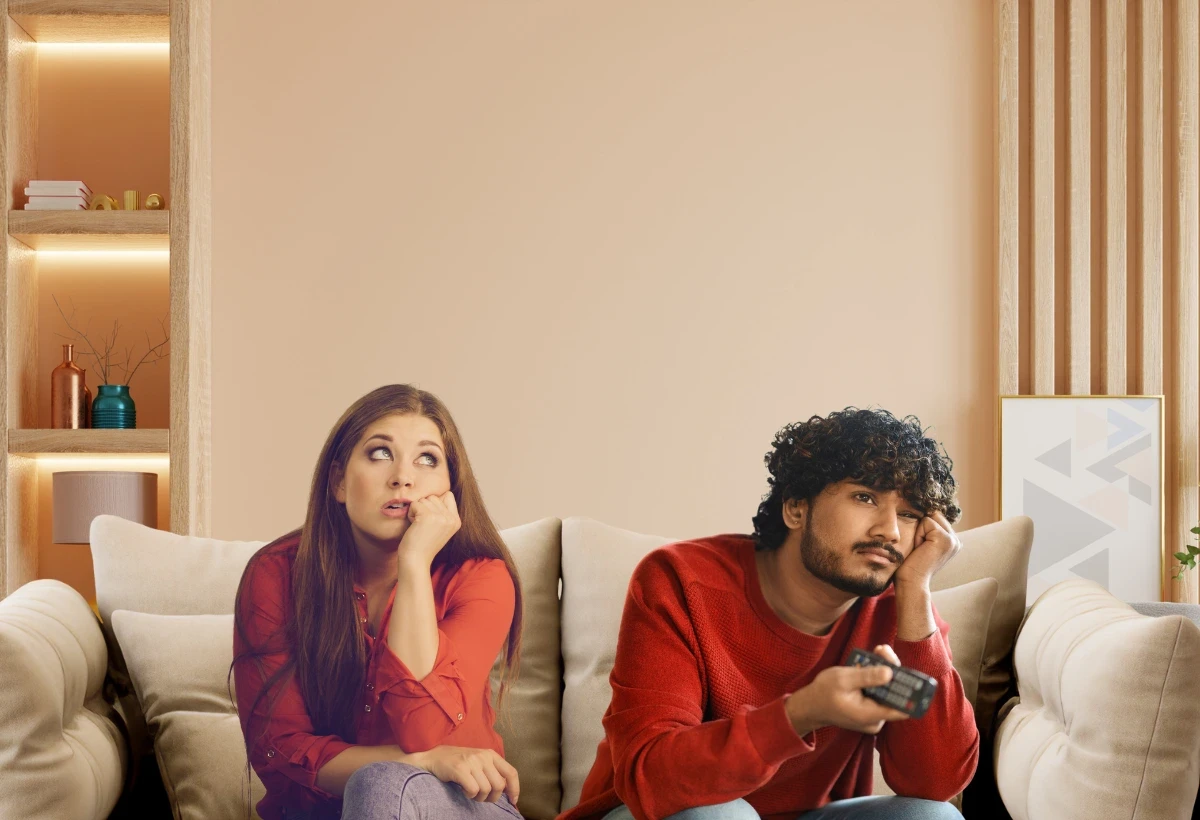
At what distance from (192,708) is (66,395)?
170 centimetres

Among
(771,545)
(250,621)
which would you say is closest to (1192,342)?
(771,545)

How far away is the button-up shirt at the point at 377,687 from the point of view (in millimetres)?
1417

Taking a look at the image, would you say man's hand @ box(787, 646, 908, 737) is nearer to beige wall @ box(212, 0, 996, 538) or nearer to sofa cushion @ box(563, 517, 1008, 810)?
sofa cushion @ box(563, 517, 1008, 810)

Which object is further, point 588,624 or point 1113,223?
point 1113,223

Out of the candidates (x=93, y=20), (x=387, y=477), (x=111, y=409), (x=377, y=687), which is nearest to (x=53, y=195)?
(x=93, y=20)

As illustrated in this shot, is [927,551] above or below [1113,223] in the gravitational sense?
below

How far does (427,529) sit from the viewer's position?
1448 millimetres

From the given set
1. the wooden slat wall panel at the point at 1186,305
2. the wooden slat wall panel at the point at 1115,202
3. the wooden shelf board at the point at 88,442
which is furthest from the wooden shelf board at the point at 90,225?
the wooden slat wall panel at the point at 1186,305

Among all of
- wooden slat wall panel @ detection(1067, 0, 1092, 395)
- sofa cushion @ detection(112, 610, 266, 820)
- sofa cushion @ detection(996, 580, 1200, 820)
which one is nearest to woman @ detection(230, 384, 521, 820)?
sofa cushion @ detection(112, 610, 266, 820)

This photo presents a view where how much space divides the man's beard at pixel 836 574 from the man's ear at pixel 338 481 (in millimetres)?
618

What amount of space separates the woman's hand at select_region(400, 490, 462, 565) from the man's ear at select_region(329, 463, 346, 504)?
0.31 ft

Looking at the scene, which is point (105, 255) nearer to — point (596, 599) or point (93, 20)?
point (93, 20)

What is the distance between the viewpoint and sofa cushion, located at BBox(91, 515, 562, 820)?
1750 mm

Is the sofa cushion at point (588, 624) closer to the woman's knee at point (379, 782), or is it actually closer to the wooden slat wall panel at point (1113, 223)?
the woman's knee at point (379, 782)
